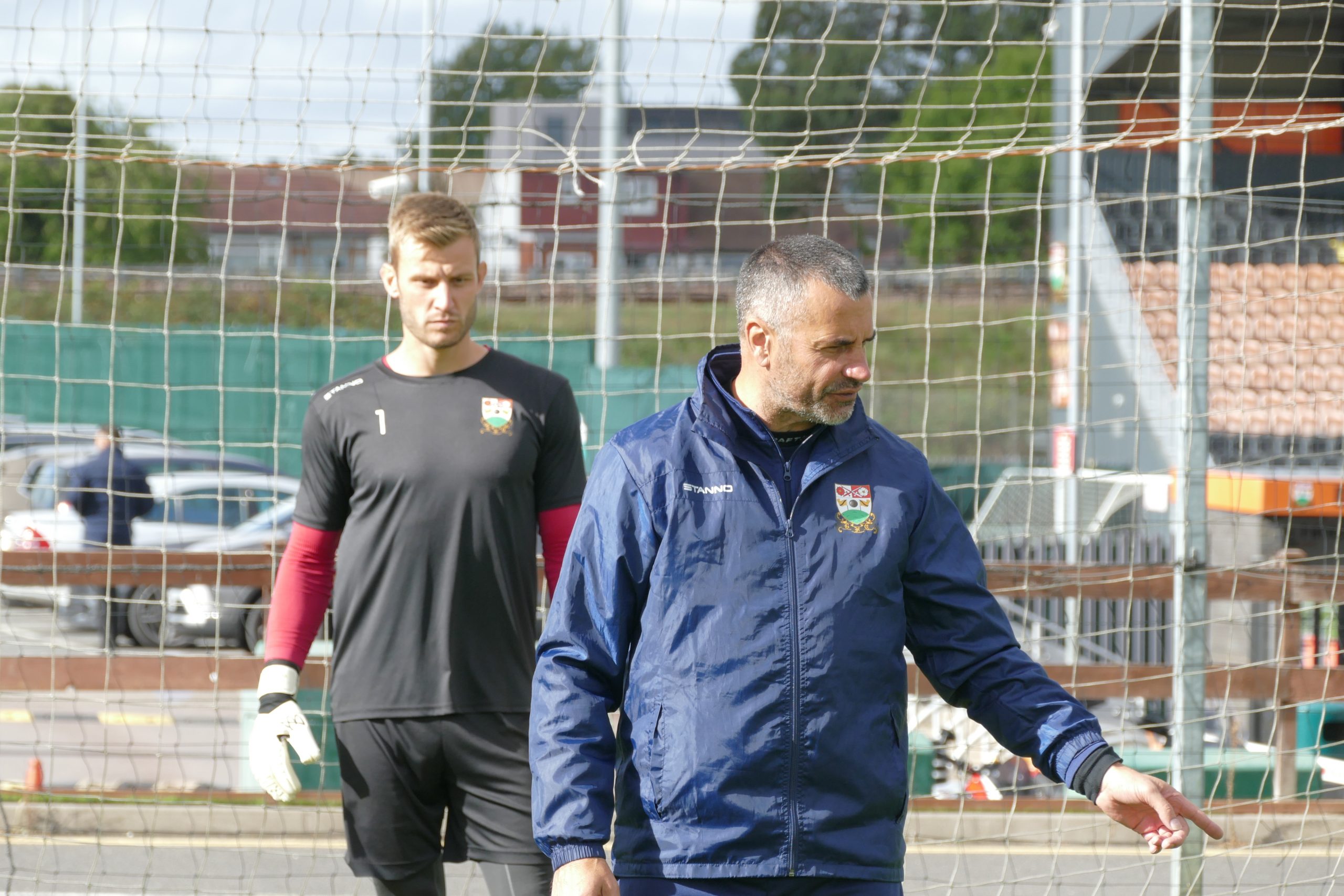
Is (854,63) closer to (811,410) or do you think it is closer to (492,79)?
(492,79)

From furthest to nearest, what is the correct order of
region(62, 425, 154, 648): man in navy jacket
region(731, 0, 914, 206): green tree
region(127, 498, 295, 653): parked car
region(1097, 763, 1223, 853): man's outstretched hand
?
region(731, 0, 914, 206): green tree
region(62, 425, 154, 648): man in navy jacket
region(127, 498, 295, 653): parked car
region(1097, 763, 1223, 853): man's outstretched hand

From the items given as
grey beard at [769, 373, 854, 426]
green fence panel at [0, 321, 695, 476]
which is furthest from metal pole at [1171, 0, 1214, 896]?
green fence panel at [0, 321, 695, 476]

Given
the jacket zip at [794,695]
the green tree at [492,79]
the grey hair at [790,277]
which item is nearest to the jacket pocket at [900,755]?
the jacket zip at [794,695]

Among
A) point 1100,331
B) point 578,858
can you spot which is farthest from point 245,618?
point 1100,331

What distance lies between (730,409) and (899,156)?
2.21 metres

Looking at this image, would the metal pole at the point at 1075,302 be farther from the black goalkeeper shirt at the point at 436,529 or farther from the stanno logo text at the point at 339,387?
the stanno logo text at the point at 339,387

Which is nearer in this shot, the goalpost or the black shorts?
the black shorts

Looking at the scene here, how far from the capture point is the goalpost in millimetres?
4320

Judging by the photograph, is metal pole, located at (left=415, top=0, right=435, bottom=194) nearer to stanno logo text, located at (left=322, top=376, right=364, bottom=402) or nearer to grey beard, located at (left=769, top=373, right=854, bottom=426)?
stanno logo text, located at (left=322, top=376, right=364, bottom=402)

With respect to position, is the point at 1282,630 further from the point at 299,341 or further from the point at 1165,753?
the point at 299,341

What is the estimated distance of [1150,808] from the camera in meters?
1.99

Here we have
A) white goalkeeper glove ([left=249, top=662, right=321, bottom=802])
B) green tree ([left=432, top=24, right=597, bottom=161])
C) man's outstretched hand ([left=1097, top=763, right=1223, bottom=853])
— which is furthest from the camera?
green tree ([left=432, top=24, right=597, bottom=161])

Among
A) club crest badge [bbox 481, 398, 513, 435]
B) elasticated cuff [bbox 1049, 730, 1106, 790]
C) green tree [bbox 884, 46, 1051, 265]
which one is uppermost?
green tree [bbox 884, 46, 1051, 265]

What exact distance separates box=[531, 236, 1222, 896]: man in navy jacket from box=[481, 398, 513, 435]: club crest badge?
0.78m
